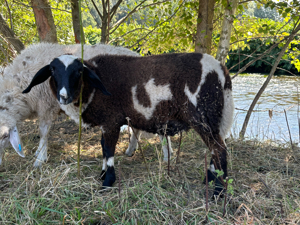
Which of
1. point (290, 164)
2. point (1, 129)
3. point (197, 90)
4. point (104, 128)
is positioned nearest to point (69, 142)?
point (1, 129)

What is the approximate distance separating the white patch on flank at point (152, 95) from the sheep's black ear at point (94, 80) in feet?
1.12

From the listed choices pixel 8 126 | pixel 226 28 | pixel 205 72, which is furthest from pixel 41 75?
pixel 226 28

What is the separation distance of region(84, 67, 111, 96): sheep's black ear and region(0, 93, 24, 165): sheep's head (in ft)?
4.15

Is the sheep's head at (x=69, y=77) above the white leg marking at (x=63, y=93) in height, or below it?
above

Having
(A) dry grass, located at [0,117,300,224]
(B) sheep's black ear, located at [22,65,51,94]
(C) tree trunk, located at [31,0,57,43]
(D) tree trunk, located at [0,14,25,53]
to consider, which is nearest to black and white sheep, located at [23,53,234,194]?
(B) sheep's black ear, located at [22,65,51,94]

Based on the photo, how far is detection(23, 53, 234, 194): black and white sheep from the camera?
258 cm

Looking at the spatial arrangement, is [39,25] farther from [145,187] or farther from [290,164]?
[290,164]

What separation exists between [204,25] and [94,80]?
2504 mm

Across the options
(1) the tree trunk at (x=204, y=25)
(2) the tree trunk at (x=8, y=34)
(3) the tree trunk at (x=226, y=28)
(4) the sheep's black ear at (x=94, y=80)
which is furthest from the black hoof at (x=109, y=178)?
(2) the tree trunk at (x=8, y=34)

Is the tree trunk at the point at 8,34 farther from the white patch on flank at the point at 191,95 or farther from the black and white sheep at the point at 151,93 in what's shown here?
the white patch on flank at the point at 191,95

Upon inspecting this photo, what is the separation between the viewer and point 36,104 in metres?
3.53

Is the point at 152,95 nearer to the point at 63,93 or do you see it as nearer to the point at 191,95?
the point at 191,95

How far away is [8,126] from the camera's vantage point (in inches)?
125

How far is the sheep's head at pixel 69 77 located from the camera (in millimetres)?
2465
